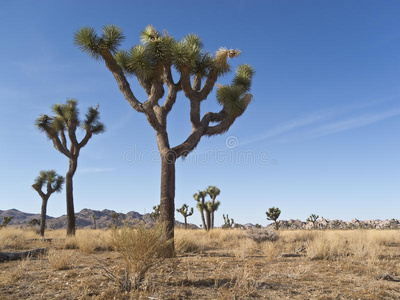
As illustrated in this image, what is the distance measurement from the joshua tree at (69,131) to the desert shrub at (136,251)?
13.0 meters

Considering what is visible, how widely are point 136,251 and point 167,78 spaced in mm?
7331

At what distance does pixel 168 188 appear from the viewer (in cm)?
922

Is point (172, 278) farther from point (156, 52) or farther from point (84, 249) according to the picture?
point (156, 52)

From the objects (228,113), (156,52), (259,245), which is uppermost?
(156,52)

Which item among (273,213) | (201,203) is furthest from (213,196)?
(273,213)

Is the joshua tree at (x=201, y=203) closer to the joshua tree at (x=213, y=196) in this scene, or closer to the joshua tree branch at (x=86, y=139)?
the joshua tree at (x=213, y=196)

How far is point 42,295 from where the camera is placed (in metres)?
4.25

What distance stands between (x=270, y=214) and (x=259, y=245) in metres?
24.7

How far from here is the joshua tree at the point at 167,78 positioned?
31.7 feet

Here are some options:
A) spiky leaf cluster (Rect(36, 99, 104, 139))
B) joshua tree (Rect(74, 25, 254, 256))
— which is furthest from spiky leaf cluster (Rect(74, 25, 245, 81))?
spiky leaf cluster (Rect(36, 99, 104, 139))

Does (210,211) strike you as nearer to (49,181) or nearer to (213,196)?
(213,196)

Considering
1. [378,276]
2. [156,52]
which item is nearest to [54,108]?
[156,52]

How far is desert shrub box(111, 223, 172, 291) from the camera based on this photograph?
4.54 m

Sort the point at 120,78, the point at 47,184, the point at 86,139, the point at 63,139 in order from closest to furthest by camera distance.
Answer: the point at 120,78 < the point at 63,139 < the point at 86,139 < the point at 47,184
